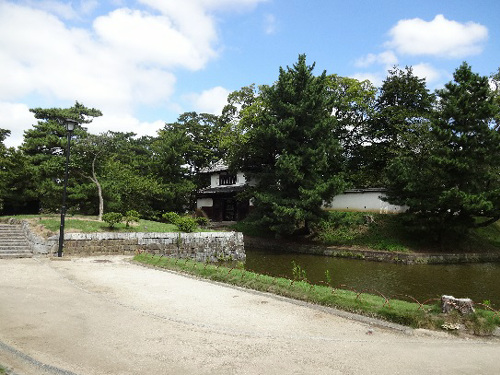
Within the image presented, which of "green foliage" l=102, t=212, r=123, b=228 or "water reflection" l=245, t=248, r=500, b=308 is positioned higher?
"green foliage" l=102, t=212, r=123, b=228

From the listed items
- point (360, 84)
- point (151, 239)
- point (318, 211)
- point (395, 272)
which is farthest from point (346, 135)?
point (151, 239)

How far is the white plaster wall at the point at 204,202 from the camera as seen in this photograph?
4078 centimetres

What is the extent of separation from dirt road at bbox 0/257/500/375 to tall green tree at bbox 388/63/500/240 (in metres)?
18.7

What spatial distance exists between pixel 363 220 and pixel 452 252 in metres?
A: 6.68

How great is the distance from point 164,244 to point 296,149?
13.2m

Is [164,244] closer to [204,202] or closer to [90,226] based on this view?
[90,226]

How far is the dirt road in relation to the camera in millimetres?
4738

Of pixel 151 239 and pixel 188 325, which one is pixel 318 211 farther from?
pixel 188 325

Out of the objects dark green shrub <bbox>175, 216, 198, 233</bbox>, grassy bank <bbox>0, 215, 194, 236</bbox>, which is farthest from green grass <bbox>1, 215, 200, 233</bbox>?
dark green shrub <bbox>175, 216, 198, 233</bbox>

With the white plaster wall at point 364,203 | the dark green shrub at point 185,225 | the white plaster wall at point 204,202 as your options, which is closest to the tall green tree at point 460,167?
the white plaster wall at point 364,203

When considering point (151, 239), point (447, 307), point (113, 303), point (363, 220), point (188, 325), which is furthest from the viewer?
point (363, 220)

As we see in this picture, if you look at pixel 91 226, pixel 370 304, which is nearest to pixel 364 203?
pixel 91 226

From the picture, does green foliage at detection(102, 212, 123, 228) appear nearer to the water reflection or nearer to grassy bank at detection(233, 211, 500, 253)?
the water reflection

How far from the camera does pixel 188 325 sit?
6.45 meters
